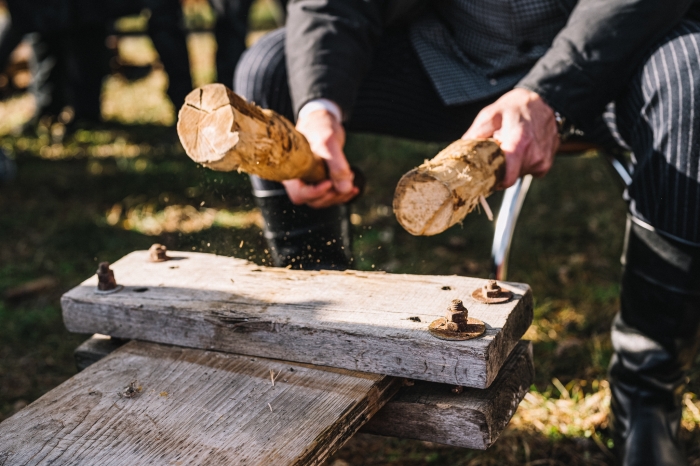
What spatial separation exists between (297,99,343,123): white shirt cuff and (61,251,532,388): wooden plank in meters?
0.38

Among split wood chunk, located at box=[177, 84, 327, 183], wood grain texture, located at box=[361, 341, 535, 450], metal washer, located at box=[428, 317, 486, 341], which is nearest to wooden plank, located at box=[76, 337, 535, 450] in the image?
wood grain texture, located at box=[361, 341, 535, 450]

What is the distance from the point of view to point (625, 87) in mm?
1510

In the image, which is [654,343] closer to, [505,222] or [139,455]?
[505,222]

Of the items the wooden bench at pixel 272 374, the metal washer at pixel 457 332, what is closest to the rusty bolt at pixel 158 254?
the wooden bench at pixel 272 374

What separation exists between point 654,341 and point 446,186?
0.58 metres

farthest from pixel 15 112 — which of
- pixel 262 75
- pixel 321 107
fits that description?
pixel 321 107

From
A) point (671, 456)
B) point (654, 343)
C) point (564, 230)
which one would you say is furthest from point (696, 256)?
point (564, 230)

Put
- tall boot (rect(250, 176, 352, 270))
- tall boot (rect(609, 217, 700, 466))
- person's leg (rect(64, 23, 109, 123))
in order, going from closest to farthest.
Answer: tall boot (rect(609, 217, 700, 466)), tall boot (rect(250, 176, 352, 270)), person's leg (rect(64, 23, 109, 123))

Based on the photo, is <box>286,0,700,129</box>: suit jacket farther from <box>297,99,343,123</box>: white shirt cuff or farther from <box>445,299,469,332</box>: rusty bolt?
<box>445,299,469,332</box>: rusty bolt

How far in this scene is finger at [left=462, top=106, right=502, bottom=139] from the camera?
1382 millimetres

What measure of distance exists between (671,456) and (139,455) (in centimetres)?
104

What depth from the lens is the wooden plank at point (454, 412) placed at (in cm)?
109

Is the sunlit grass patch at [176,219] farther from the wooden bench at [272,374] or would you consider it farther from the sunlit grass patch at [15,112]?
the sunlit grass patch at [15,112]

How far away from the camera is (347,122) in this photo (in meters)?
1.74
